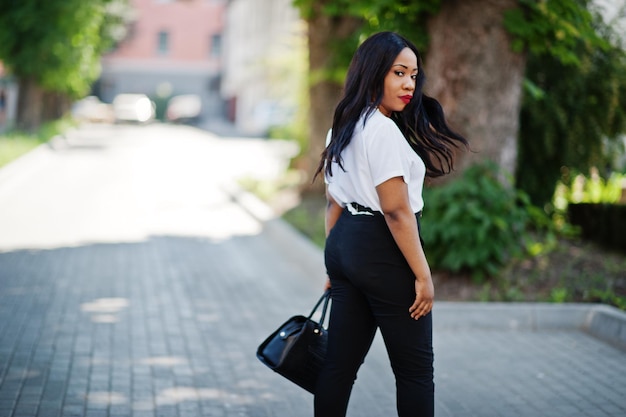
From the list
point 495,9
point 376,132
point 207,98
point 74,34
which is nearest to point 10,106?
point 74,34

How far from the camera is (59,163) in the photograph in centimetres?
2408

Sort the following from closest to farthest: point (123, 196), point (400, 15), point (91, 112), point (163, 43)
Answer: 1. point (400, 15)
2. point (123, 196)
3. point (91, 112)
4. point (163, 43)

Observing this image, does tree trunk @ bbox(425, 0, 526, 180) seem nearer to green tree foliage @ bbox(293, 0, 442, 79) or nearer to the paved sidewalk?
green tree foliage @ bbox(293, 0, 442, 79)

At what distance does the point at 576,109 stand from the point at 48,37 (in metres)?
22.5

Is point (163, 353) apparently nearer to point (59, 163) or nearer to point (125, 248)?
point (125, 248)

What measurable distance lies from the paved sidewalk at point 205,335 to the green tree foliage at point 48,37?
698 inches

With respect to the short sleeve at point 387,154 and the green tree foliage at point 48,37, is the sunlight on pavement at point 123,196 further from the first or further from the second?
the short sleeve at point 387,154

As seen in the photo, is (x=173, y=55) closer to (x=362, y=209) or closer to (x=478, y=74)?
(x=478, y=74)

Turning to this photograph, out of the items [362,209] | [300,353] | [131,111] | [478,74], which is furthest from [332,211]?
[131,111]

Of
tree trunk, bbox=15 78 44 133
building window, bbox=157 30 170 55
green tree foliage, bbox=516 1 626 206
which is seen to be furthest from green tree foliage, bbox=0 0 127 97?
building window, bbox=157 30 170 55

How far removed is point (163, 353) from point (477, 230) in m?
3.15

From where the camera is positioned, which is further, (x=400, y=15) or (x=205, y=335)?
(x=400, y=15)

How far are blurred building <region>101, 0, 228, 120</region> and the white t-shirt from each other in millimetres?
69390

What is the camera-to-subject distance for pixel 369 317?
3717mm
